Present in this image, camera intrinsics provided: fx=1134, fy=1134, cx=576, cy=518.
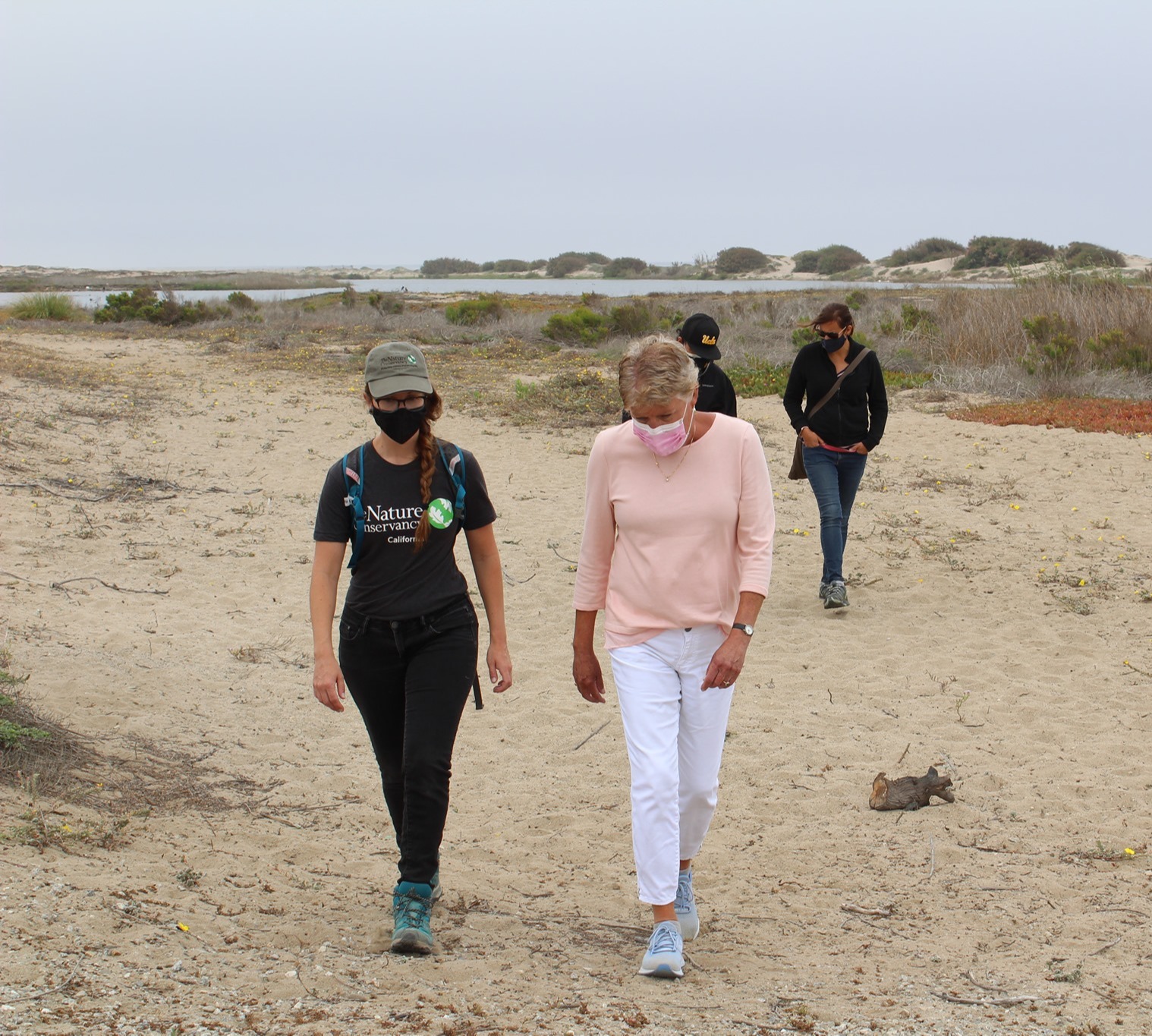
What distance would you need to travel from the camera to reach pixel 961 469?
13.1m

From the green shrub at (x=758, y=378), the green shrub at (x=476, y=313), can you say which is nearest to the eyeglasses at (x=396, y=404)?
the green shrub at (x=758, y=378)

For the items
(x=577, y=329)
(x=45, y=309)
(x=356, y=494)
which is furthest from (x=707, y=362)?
(x=45, y=309)

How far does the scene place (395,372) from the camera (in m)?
3.42

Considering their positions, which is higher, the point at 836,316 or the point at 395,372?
the point at 836,316

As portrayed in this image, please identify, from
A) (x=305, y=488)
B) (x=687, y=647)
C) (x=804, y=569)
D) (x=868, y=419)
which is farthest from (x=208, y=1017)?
(x=305, y=488)

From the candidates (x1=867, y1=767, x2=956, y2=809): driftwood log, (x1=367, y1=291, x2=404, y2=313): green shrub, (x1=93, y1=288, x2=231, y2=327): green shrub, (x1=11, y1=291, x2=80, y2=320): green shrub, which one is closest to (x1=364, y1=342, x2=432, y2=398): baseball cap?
(x1=867, y1=767, x2=956, y2=809): driftwood log

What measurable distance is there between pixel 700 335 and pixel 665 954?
345 cm

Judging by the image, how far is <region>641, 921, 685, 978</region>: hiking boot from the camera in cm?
333

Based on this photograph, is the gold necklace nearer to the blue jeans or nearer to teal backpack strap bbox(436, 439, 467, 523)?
teal backpack strap bbox(436, 439, 467, 523)

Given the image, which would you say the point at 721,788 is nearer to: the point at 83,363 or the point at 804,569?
the point at 804,569

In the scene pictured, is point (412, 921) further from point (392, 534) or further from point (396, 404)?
point (396, 404)

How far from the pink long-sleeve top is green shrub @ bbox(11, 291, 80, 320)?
3176 cm

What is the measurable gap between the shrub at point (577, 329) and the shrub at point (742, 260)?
6749 cm

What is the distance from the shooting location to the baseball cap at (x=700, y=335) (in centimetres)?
594
